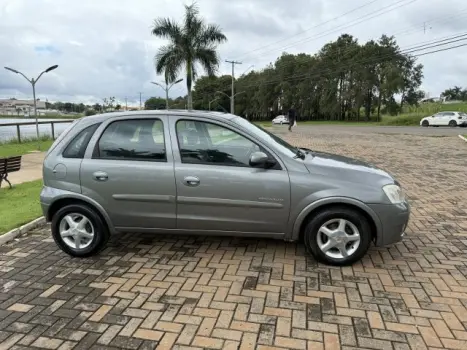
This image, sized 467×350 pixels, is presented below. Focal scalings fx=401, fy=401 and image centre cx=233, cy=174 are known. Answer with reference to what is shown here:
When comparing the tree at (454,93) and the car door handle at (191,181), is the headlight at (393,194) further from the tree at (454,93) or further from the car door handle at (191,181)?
the tree at (454,93)

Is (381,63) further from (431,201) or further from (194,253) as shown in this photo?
(194,253)

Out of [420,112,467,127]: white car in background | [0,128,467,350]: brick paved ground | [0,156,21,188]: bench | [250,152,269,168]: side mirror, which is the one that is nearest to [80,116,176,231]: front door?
[0,128,467,350]: brick paved ground

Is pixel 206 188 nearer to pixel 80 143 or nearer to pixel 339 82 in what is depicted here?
pixel 80 143

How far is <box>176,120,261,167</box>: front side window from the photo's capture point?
13.8ft

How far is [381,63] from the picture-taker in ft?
170

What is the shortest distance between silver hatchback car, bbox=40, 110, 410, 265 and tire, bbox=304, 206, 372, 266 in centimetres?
1

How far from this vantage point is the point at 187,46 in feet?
104

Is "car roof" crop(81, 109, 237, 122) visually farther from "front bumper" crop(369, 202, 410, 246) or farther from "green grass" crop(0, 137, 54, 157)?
"green grass" crop(0, 137, 54, 157)

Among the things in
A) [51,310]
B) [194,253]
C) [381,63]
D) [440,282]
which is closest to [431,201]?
[440,282]

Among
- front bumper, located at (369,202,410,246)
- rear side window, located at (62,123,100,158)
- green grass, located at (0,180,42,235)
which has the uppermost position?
rear side window, located at (62,123,100,158)

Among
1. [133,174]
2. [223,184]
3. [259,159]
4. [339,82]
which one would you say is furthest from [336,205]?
[339,82]

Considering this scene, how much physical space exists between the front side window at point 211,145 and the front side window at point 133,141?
0.24 meters

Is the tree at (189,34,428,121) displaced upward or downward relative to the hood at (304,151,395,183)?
upward

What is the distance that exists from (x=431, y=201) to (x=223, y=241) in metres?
4.00
